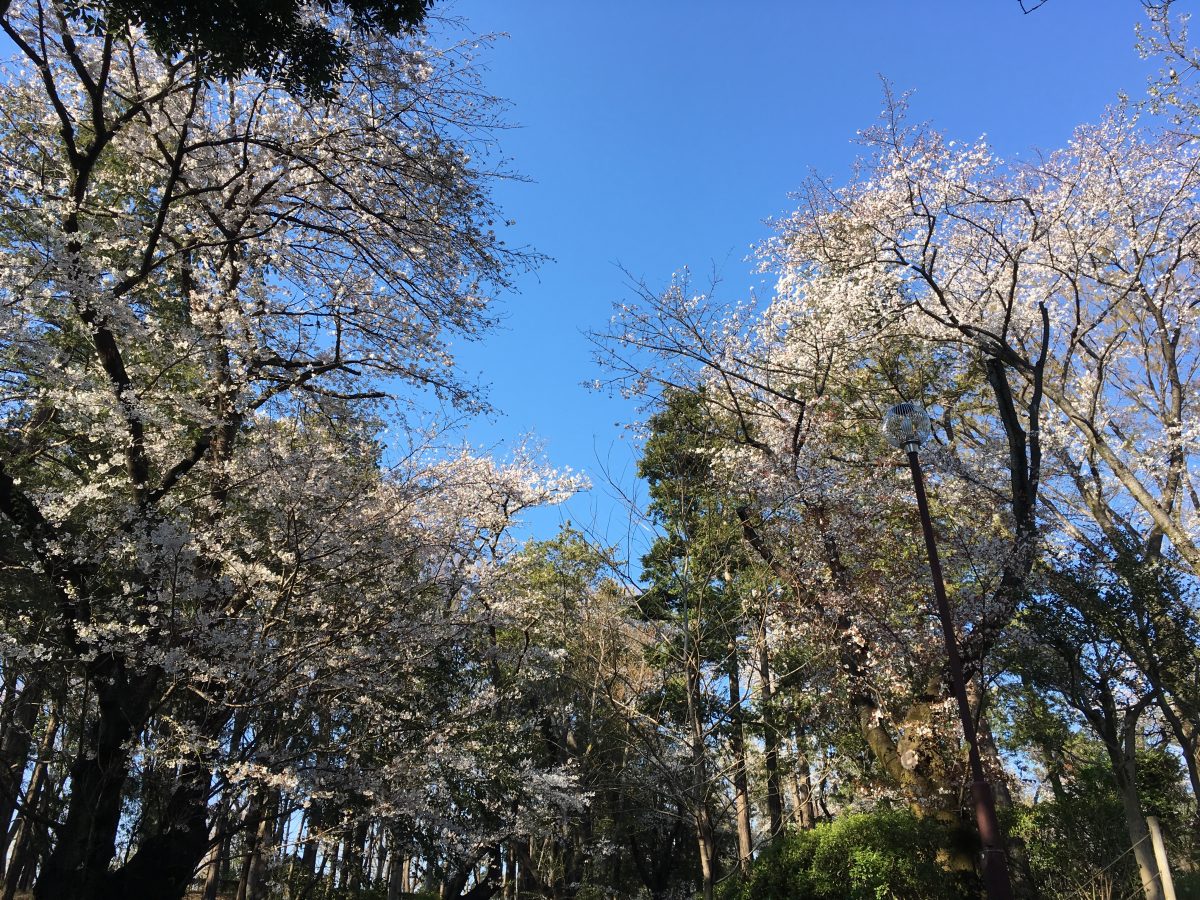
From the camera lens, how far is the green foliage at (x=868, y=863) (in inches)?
389

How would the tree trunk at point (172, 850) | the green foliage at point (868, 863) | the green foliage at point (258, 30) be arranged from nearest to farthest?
the green foliage at point (258, 30), the tree trunk at point (172, 850), the green foliage at point (868, 863)

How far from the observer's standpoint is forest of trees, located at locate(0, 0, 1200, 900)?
7.49 meters

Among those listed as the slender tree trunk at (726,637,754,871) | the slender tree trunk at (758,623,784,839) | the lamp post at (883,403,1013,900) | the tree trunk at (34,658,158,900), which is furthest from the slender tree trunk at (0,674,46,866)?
the slender tree trunk at (758,623,784,839)

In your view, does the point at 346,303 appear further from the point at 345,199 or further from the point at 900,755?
the point at 900,755

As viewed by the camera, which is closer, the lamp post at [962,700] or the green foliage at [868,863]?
the lamp post at [962,700]

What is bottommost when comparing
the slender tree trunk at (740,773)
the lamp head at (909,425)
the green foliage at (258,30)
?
the slender tree trunk at (740,773)

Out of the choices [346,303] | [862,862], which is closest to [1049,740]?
[862,862]

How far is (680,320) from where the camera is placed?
523 inches

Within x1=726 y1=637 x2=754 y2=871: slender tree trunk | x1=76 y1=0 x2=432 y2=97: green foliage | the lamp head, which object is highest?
x1=76 y1=0 x2=432 y2=97: green foliage

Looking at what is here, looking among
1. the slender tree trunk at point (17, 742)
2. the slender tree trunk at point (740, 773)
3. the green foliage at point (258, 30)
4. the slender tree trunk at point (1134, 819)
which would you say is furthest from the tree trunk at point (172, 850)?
the slender tree trunk at point (1134, 819)

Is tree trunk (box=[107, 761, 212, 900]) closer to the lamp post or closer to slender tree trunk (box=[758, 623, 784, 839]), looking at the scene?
the lamp post

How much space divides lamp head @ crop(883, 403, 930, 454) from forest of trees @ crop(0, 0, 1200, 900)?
311cm

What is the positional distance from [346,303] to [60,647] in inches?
223

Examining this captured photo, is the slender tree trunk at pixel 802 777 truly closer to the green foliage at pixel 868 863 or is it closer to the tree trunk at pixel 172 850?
the green foliage at pixel 868 863
